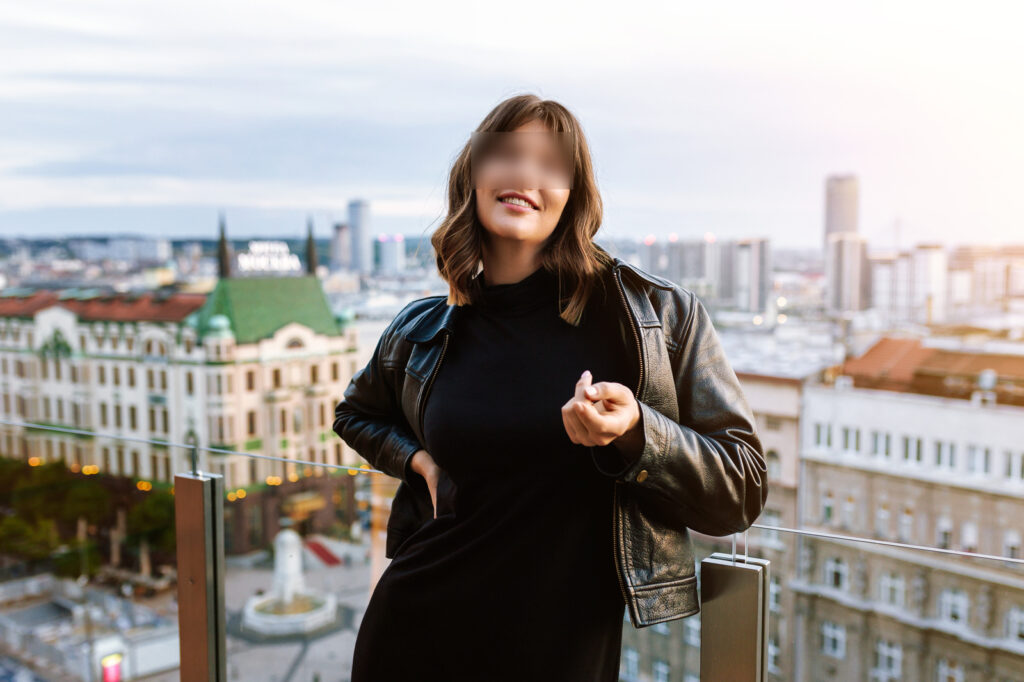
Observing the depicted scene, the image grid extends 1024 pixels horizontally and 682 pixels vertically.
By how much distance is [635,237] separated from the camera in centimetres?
2878

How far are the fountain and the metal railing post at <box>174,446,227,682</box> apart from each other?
3.8 inches

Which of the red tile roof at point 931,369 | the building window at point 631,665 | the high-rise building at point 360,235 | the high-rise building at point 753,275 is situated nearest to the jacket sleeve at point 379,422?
the building window at point 631,665

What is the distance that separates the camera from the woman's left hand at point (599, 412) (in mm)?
647

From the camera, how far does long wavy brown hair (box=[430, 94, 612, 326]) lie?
2.67 ft

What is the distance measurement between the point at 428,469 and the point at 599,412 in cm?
31

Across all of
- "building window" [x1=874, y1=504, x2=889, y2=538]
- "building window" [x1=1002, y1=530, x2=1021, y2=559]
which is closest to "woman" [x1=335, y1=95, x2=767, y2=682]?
"building window" [x1=1002, y1=530, x2=1021, y2=559]

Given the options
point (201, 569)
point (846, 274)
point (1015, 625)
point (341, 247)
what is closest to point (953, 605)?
point (1015, 625)

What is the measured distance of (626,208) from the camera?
77.7ft

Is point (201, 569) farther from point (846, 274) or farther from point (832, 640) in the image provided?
point (846, 274)

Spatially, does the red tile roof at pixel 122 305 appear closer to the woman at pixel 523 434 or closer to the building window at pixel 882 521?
the building window at pixel 882 521

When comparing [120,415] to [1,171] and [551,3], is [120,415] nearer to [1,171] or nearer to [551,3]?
[1,171]

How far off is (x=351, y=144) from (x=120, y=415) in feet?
36.9

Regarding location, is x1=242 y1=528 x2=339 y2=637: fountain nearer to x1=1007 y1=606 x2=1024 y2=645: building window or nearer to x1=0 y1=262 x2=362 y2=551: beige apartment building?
x1=1007 y1=606 x2=1024 y2=645: building window

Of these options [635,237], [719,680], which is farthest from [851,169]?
[719,680]
